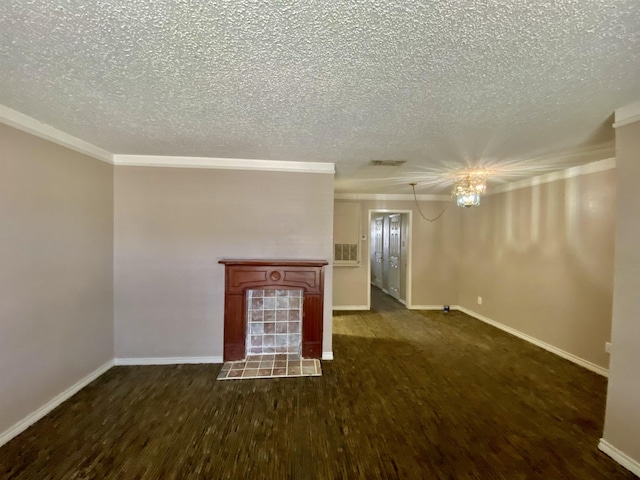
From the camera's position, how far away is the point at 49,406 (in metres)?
2.38

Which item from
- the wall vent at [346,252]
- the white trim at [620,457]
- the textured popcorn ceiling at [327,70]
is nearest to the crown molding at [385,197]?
the wall vent at [346,252]

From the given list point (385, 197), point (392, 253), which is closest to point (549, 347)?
point (385, 197)

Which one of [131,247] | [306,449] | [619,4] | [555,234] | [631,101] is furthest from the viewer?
[555,234]

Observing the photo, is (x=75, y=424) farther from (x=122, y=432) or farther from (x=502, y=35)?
(x=502, y=35)

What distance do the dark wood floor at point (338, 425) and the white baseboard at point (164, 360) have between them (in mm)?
89

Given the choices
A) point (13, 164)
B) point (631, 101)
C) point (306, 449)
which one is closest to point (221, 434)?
point (306, 449)

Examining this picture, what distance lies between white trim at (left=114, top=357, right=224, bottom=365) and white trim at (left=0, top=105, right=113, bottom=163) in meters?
2.18

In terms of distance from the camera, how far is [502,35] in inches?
48.6

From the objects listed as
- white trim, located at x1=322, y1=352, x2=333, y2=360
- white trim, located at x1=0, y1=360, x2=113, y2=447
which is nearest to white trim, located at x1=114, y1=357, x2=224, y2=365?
white trim, located at x1=0, y1=360, x2=113, y2=447

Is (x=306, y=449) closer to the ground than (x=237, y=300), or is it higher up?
closer to the ground

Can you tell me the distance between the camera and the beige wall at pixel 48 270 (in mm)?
2043

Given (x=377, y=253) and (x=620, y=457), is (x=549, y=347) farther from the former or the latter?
(x=377, y=253)

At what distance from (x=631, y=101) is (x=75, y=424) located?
4454 mm

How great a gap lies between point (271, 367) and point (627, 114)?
11.8 feet
